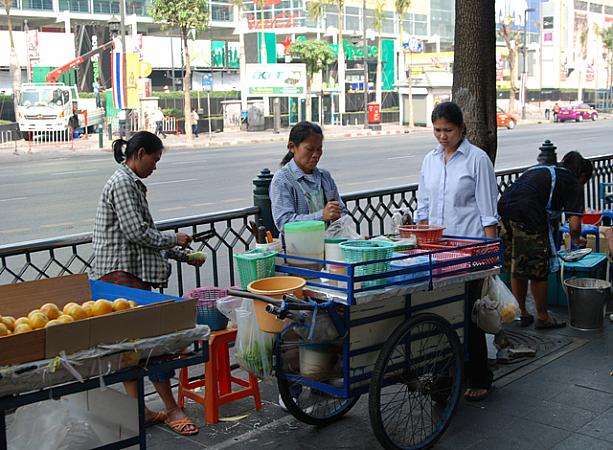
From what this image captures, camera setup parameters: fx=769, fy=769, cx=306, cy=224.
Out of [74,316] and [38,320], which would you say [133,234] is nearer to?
[74,316]

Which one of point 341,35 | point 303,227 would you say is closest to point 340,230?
point 303,227

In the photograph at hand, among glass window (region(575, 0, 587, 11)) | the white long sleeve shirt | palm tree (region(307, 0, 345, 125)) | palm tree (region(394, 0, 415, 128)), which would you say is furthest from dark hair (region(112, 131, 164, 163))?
glass window (region(575, 0, 587, 11))

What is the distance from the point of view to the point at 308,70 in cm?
5388

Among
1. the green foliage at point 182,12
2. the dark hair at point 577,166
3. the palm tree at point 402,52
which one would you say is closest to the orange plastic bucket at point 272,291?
the dark hair at point 577,166

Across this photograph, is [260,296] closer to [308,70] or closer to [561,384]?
[561,384]

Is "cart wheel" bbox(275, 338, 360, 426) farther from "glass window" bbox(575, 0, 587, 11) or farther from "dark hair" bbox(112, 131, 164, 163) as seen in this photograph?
"glass window" bbox(575, 0, 587, 11)

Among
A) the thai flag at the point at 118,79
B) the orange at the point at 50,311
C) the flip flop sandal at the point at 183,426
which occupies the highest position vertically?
the thai flag at the point at 118,79

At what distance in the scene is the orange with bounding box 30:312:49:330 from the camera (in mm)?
3061

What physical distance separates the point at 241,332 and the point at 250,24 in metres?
63.0

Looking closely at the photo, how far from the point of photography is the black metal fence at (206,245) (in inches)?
188

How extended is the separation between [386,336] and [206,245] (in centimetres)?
217

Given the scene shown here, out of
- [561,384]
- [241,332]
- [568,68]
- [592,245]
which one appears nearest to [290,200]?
[241,332]

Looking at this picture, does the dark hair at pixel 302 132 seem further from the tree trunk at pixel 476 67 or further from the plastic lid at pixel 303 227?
the tree trunk at pixel 476 67

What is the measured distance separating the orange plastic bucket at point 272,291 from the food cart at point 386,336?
42mm
